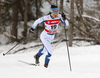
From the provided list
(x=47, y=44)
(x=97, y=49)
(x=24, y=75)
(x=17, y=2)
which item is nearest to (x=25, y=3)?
(x=17, y=2)

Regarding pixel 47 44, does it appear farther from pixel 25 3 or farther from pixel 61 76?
pixel 25 3

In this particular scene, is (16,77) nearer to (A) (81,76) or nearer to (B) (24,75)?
(B) (24,75)

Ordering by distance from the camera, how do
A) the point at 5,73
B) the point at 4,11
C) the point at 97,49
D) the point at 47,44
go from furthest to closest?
the point at 4,11, the point at 97,49, the point at 47,44, the point at 5,73

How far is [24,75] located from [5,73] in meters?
0.48

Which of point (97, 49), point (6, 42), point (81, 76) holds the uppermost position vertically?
point (81, 76)

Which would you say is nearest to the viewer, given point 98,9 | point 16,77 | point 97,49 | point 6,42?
point 16,77

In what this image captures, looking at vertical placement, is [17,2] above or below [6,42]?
above

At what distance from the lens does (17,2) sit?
1823 cm

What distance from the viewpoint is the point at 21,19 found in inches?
859

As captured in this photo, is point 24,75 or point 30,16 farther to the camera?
point 30,16

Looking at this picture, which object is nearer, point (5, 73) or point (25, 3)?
point (5, 73)

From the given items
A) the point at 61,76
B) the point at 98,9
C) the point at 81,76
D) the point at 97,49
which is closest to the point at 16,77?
the point at 61,76

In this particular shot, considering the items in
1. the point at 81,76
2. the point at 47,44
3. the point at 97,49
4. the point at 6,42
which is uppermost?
the point at 47,44

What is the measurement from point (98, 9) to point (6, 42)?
1072cm
